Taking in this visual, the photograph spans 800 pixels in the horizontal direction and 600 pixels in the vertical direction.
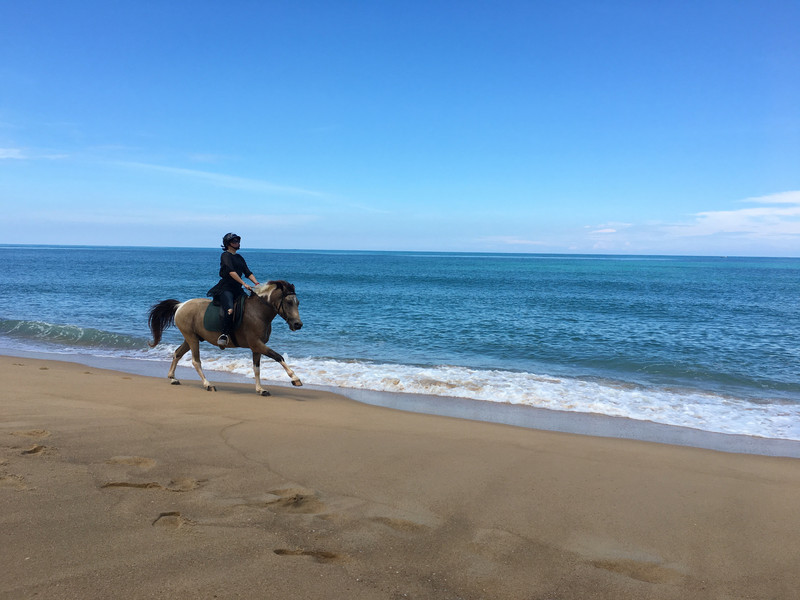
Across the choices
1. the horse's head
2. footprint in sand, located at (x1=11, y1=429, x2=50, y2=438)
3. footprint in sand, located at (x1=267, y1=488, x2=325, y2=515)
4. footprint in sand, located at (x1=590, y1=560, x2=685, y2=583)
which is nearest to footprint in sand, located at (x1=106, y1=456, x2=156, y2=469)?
footprint in sand, located at (x1=11, y1=429, x2=50, y2=438)

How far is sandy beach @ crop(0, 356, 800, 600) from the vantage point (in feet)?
10.4

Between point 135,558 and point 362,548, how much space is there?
143cm

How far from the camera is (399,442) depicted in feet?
20.6

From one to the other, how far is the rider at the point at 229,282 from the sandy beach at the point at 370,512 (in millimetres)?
2629

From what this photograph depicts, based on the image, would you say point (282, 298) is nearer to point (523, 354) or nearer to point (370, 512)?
point (370, 512)

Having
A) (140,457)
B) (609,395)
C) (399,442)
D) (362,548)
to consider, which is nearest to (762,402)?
(609,395)

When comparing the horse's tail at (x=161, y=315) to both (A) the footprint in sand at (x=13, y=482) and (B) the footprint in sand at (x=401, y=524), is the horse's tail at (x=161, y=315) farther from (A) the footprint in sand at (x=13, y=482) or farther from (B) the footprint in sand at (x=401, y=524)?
(B) the footprint in sand at (x=401, y=524)

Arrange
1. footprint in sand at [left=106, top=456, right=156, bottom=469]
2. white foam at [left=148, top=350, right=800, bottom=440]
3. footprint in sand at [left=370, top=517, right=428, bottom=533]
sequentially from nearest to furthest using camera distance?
footprint in sand at [left=370, top=517, right=428, bottom=533], footprint in sand at [left=106, top=456, right=156, bottom=469], white foam at [left=148, top=350, right=800, bottom=440]

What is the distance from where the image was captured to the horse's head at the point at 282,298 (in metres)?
9.33

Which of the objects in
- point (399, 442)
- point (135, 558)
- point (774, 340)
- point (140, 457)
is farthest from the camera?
point (774, 340)

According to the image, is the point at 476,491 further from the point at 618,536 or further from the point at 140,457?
the point at 140,457

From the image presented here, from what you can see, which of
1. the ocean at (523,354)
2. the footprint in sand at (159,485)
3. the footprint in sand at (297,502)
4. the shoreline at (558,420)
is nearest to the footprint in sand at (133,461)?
the footprint in sand at (159,485)

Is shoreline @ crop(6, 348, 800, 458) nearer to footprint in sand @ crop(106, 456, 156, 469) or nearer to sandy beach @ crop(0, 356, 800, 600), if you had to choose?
sandy beach @ crop(0, 356, 800, 600)

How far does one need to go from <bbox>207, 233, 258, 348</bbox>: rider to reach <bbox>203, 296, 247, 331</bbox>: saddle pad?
0.07m
